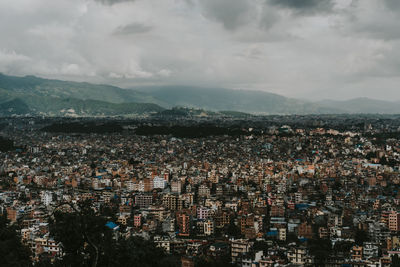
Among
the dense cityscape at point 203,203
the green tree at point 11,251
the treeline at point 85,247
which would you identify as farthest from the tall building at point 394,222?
the green tree at point 11,251

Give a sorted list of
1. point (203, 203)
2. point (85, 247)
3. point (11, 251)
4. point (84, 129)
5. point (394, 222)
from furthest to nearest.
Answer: point (84, 129) → point (203, 203) → point (394, 222) → point (11, 251) → point (85, 247)

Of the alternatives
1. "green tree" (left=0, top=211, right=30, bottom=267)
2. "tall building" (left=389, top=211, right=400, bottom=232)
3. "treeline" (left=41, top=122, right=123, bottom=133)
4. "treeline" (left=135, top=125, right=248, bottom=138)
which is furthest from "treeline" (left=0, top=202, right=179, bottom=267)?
"treeline" (left=41, top=122, right=123, bottom=133)

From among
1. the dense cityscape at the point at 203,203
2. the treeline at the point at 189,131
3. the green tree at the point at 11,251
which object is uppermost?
the treeline at the point at 189,131

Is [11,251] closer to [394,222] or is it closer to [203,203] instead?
[203,203]

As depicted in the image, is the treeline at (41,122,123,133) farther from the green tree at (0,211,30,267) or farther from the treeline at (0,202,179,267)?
the treeline at (0,202,179,267)

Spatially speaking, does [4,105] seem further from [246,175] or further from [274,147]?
[246,175]

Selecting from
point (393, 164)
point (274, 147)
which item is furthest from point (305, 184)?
point (274, 147)

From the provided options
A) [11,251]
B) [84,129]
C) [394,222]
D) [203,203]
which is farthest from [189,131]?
[11,251]

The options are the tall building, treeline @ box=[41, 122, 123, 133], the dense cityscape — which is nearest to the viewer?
the dense cityscape

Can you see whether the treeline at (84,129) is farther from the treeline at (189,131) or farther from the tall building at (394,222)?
the tall building at (394,222)
